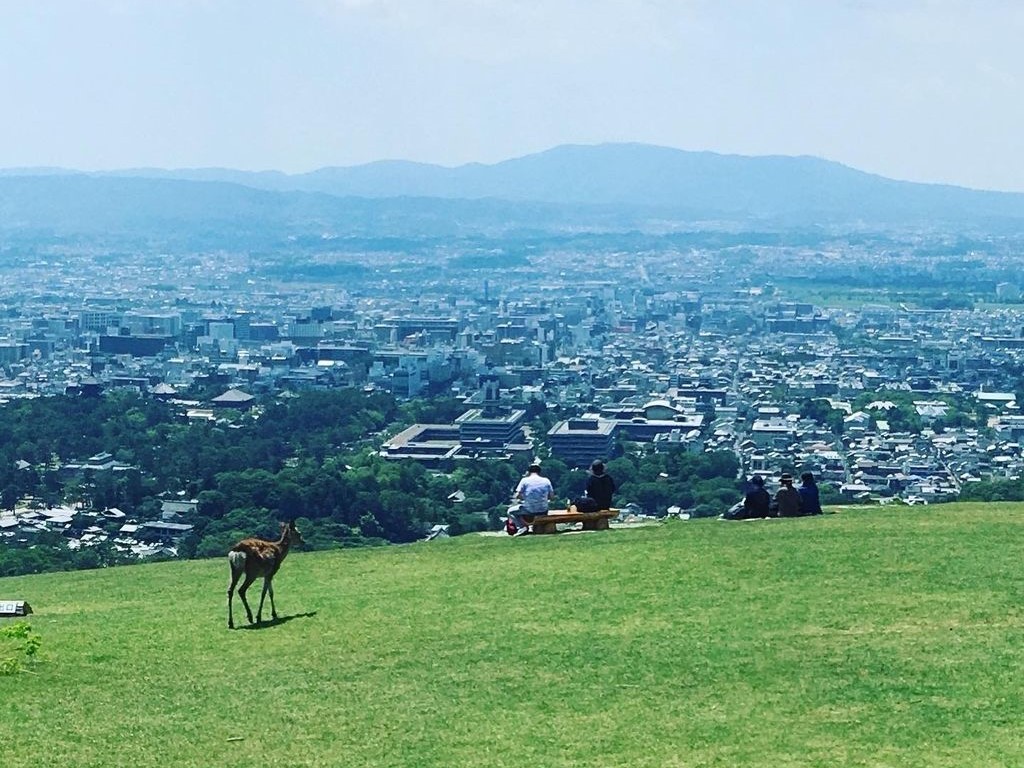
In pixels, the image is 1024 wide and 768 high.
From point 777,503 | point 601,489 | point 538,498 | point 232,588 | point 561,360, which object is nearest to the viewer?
point 232,588

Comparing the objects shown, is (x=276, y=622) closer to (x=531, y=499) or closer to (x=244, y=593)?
(x=244, y=593)

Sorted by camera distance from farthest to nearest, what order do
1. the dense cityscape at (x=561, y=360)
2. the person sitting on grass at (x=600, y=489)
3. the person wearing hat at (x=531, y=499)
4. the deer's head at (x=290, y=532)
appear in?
the dense cityscape at (x=561, y=360), the person sitting on grass at (x=600, y=489), the person wearing hat at (x=531, y=499), the deer's head at (x=290, y=532)

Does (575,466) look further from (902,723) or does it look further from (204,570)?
(902,723)

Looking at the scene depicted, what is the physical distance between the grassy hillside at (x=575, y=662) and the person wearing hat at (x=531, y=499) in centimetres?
140

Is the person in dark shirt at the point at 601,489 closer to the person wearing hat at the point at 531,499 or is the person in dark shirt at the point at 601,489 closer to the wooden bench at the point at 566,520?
the wooden bench at the point at 566,520

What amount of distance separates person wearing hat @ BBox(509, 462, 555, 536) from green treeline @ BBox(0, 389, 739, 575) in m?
11.2

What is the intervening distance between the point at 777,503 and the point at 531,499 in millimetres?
2257

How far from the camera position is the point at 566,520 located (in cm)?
1481

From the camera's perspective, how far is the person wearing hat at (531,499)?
48.4 feet

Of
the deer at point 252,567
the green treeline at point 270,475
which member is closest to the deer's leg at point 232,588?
the deer at point 252,567

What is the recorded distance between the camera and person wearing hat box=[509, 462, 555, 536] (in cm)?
1474

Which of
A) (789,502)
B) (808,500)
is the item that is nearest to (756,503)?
(789,502)

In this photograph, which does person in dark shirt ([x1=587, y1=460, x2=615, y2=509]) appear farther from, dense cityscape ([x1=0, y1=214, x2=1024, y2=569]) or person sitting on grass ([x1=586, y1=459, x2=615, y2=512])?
dense cityscape ([x1=0, y1=214, x2=1024, y2=569])

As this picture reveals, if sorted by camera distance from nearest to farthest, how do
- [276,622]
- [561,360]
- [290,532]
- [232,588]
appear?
[232,588], [276,622], [290,532], [561,360]
